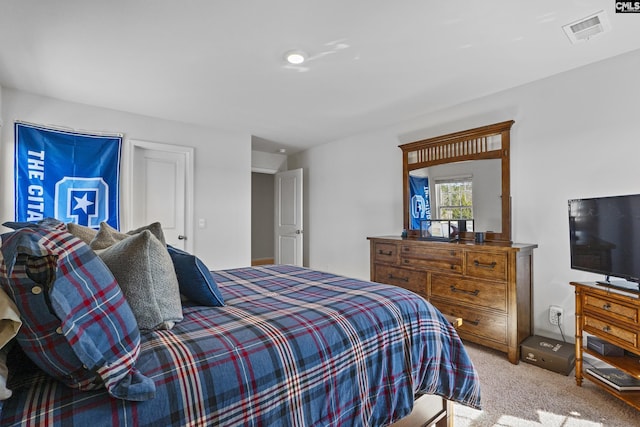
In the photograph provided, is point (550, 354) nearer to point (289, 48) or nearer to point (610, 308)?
point (610, 308)

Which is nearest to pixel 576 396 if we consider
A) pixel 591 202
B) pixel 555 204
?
pixel 591 202

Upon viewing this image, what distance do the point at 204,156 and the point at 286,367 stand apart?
3815 millimetres

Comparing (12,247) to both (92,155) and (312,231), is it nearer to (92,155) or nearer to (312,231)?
(92,155)

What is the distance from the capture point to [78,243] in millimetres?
823

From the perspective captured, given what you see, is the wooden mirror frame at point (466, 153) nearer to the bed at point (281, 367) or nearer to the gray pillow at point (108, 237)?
the bed at point (281, 367)

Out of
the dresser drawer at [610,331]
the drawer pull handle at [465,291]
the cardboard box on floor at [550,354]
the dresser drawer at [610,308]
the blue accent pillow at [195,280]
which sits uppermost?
the blue accent pillow at [195,280]

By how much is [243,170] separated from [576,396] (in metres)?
4.25

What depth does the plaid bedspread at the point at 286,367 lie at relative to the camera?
754 mm

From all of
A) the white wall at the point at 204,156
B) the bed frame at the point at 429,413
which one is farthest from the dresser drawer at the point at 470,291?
the white wall at the point at 204,156

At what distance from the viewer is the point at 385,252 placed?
350 centimetres

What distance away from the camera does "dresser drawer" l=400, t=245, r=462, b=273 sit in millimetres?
2881

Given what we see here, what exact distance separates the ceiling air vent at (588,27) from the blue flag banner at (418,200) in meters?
1.79

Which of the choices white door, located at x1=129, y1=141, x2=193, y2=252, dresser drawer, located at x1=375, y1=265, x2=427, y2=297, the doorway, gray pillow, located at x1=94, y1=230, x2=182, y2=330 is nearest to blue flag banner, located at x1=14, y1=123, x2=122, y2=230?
white door, located at x1=129, y1=141, x2=193, y2=252

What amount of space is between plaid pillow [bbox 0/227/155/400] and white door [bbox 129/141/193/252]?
3.37 metres
